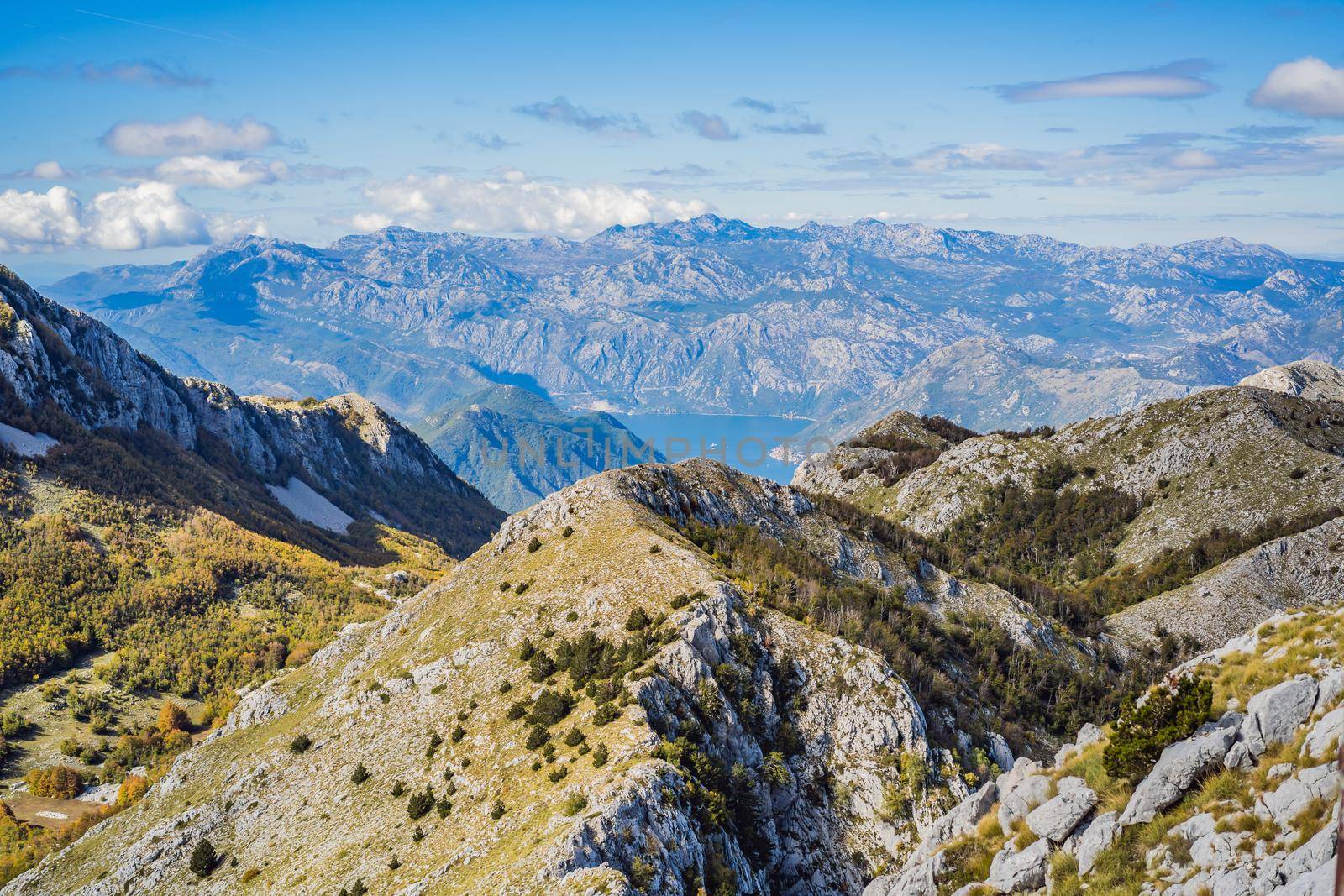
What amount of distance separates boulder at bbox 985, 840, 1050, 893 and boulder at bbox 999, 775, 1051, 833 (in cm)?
293

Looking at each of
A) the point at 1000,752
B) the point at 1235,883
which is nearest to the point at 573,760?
the point at 1235,883

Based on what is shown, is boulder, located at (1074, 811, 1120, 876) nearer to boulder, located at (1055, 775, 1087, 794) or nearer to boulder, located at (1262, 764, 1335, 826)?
boulder, located at (1055, 775, 1087, 794)

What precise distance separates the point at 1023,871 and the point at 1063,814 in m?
2.74

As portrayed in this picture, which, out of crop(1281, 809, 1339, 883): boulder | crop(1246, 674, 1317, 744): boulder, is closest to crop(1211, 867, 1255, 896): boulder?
crop(1281, 809, 1339, 883): boulder

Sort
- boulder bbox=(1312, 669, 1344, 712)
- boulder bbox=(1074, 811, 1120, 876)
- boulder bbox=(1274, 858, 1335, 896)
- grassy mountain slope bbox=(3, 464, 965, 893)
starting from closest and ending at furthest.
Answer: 1. boulder bbox=(1274, 858, 1335, 896)
2. boulder bbox=(1312, 669, 1344, 712)
3. boulder bbox=(1074, 811, 1120, 876)
4. grassy mountain slope bbox=(3, 464, 965, 893)

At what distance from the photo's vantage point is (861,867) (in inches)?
1982

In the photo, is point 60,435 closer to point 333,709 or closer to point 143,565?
point 143,565

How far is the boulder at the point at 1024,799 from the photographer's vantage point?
33.9 meters

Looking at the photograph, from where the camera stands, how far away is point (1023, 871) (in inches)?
1184

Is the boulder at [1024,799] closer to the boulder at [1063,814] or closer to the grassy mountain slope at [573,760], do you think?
the boulder at [1063,814]

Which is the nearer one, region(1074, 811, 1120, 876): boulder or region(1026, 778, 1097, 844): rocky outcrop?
region(1074, 811, 1120, 876): boulder

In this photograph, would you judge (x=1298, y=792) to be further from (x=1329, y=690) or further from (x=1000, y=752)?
(x=1000, y=752)

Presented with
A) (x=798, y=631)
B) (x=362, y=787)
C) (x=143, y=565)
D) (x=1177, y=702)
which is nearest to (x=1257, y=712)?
(x=1177, y=702)

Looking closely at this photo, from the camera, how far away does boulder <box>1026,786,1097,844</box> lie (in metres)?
30.5
